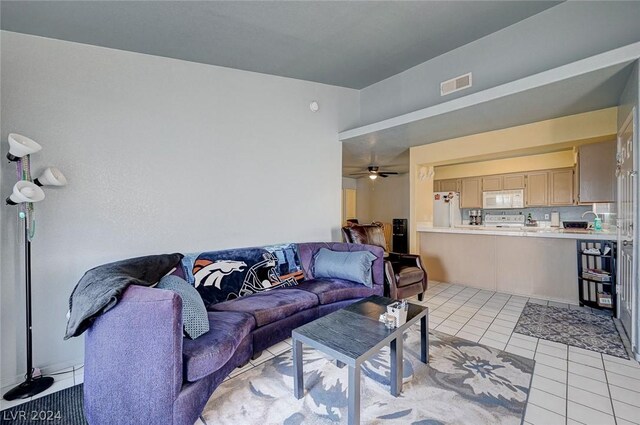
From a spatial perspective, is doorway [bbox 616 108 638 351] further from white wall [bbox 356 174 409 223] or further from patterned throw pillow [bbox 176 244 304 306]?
white wall [bbox 356 174 409 223]

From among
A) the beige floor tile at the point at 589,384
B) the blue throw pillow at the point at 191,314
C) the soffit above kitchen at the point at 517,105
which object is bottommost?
the beige floor tile at the point at 589,384

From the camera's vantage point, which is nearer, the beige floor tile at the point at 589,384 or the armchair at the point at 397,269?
the beige floor tile at the point at 589,384

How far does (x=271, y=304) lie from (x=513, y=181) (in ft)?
19.2

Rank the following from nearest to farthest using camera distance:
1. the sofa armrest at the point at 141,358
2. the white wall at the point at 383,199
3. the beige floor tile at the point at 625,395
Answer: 1. the sofa armrest at the point at 141,358
2. the beige floor tile at the point at 625,395
3. the white wall at the point at 383,199

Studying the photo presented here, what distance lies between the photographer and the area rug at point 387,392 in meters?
1.60

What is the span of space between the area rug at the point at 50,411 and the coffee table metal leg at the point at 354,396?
5.12 ft

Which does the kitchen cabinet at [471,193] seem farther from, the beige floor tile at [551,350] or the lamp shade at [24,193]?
the lamp shade at [24,193]

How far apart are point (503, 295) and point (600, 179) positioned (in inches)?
76.2

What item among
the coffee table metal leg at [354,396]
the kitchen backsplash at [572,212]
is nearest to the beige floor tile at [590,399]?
the coffee table metal leg at [354,396]

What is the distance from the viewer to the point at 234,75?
3.08m

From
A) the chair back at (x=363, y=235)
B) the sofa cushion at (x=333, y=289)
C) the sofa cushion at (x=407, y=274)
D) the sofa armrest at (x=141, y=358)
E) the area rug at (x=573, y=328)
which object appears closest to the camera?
the sofa armrest at (x=141, y=358)

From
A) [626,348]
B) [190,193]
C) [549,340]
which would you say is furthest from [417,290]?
[190,193]

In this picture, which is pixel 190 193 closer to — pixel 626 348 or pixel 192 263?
pixel 192 263

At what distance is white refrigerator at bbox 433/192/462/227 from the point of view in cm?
525
